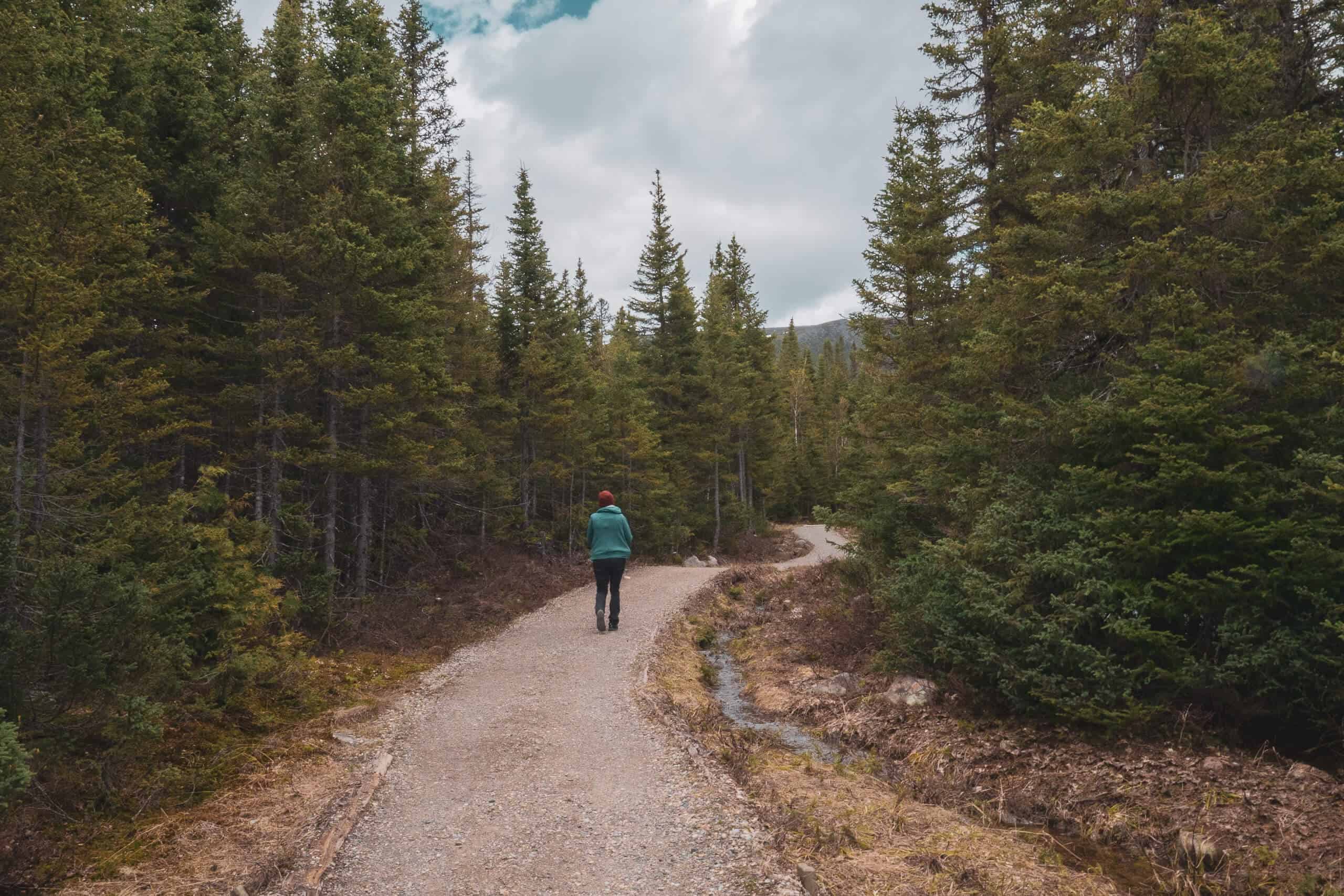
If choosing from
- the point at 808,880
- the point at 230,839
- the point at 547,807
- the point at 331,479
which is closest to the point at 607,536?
the point at 331,479

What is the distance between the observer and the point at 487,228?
29.8 meters

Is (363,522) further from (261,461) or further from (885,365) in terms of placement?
(885,365)

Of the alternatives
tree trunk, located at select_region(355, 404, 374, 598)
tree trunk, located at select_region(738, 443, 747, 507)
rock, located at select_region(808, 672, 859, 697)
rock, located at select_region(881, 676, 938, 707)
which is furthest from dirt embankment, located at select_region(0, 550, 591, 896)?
tree trunk, located at select_region(738, 443, 747, 507)

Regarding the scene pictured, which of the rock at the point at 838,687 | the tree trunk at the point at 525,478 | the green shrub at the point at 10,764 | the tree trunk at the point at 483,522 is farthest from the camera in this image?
the tree trunk at the point at 525,478

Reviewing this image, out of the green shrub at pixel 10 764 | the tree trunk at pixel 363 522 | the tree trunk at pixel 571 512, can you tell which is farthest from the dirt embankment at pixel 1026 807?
the tree trunk at pixel 571 512

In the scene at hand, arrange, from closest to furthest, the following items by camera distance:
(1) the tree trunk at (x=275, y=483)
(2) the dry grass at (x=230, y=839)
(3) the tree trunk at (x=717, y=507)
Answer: (2) the dry grass at (x=230, y=839) → (1) the tree trunk at (x=275, y=483) → (3) the tree trunk at (x=717, y=507)

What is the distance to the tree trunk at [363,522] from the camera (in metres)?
14.0

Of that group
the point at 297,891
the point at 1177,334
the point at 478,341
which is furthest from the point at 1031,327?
the point at 478,341

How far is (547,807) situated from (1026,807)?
4981 mm

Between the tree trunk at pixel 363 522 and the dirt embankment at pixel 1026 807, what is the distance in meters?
7.44

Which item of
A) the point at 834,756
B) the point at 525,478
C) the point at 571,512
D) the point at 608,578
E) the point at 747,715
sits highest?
the point at 525,478

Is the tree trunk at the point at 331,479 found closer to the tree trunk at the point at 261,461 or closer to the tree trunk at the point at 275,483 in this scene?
the tree trunk at the point at 275,483

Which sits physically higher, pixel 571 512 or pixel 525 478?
pixel 525 478

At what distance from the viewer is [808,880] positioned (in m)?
4.72
